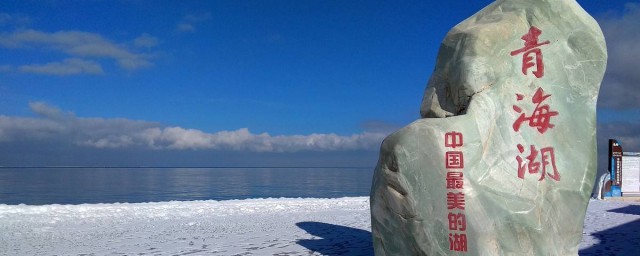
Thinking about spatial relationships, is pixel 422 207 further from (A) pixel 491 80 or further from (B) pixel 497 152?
(A) pixel 491 80

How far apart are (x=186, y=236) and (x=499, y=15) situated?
750cm

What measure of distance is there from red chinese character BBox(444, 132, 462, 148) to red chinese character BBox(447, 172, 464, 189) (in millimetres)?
322

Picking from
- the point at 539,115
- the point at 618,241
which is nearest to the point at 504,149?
the point at 539,115

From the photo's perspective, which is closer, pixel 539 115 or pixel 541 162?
pixel 541 162

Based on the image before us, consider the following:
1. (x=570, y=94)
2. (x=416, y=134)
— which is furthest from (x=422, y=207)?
(x=570, y=94)

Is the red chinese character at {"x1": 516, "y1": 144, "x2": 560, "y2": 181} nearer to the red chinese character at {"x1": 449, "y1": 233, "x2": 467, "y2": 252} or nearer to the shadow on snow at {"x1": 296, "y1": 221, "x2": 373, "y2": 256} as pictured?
the red chinese character at {"x1": 449, "y1": 233, "x2": 467, "y2": 252}

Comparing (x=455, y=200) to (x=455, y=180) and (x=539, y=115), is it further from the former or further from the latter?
(x=539, y=115)

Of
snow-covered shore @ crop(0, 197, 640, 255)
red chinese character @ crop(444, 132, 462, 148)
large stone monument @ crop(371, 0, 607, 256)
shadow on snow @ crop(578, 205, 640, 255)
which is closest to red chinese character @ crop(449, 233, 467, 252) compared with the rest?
large stone monument @ crop(371, 0, 607, 256)

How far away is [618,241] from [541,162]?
520 centimetres

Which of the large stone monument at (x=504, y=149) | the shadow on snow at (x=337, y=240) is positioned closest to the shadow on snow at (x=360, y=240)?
the shadow on snow at (x=337, y=240)

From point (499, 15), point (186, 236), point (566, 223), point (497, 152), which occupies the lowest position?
point (186, 236)

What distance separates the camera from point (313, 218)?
13.3 m

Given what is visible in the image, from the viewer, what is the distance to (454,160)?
5.78 m

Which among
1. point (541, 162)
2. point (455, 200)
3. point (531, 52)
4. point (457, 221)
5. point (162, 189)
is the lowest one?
point (162, 189)
